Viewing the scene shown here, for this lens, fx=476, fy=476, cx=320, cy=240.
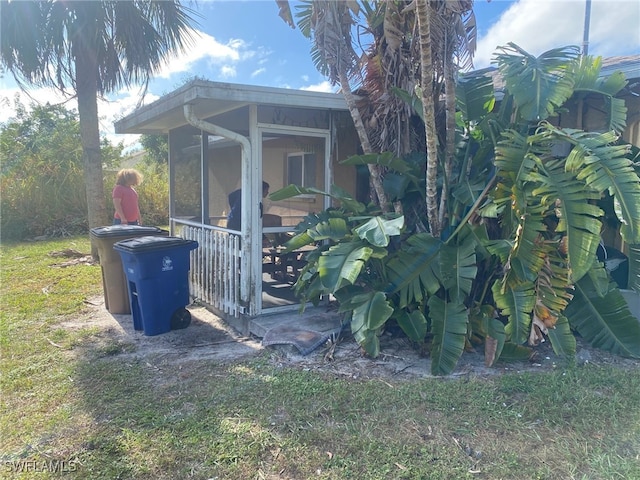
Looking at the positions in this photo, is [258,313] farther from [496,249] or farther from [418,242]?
[496,249]

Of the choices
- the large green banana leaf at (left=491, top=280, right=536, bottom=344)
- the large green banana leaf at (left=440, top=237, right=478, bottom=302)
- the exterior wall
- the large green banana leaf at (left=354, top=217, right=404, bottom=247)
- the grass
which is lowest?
the grass

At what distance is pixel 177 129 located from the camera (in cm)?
760

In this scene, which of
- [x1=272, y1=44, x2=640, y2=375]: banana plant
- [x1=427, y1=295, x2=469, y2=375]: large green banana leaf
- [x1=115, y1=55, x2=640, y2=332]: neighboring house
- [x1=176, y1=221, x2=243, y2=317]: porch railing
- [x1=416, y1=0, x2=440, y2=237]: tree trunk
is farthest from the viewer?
[x1=176, y1=221, x2=243, y2=317]: porch railing

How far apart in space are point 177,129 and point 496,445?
6.42 m

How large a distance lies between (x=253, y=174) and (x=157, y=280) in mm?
1686

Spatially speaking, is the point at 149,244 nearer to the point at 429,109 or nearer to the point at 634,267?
the point at 429,109

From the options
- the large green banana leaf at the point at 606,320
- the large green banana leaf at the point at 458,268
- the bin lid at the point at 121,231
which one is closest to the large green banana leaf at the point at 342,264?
the large green banana leaf at the point at 458,268

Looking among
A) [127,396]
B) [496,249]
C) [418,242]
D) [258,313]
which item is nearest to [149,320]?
[258,313]

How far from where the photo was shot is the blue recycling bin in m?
5.53

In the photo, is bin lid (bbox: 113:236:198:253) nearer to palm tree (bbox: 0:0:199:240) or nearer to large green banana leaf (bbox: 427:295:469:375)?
large green banana leaf (bbox: 427:295:469:375)

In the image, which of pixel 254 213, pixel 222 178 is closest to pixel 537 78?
pixel 254 213

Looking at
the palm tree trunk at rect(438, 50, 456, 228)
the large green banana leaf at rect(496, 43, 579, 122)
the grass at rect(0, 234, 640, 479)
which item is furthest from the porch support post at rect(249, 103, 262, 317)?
the large green banana leaf at rect(496, 43, 579, 122)

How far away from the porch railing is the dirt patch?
392mm

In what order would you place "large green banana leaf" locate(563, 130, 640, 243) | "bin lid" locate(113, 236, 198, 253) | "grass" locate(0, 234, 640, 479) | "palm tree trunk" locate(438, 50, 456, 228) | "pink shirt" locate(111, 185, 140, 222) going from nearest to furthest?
"grass" locate(0, 234, 640, 479), "large green banana leaf" locate(563, 130, 640, 243), "palm tree trunk" locate(438, 50, 456, 228), "bin lid" locate(113, 236, 198, 253), "pink shirt" locate(111, 185, 140, 222)
